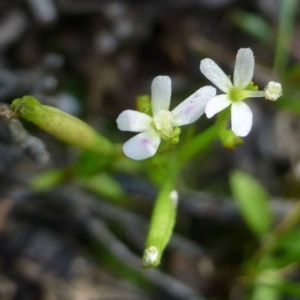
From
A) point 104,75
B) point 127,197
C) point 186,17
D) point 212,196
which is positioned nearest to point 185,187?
point 212,196

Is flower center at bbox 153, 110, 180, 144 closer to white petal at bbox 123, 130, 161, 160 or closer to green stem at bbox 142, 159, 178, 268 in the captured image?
white petal at bbox 123, 130, 161, 160

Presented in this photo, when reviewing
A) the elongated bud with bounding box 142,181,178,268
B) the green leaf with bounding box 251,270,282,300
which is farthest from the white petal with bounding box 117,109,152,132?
the green leaf with bounding box 251,270,282,300

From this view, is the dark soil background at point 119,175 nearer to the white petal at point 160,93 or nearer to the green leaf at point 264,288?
the green leaf at point 264,288

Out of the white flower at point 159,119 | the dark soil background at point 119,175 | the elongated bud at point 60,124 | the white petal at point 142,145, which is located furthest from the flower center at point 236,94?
the dark soil background at point 119,175

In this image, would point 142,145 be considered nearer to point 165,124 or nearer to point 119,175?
point 165,124

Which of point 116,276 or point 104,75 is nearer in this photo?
point 116,276

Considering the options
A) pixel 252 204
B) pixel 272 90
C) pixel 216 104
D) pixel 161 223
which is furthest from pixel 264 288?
pixel 216 104

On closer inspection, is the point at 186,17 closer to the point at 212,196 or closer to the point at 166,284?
the point at 212,196
